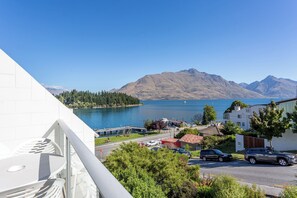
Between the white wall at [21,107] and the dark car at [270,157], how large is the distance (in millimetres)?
14961

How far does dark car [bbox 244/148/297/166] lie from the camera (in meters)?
12.8

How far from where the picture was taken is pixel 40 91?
8.77ft

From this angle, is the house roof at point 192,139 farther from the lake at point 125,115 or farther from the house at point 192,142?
the lake at point 125,115

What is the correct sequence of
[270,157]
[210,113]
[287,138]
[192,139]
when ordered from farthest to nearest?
[210,113] < [192,139] < [287,138] < [270,157]

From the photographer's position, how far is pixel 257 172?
12289mm

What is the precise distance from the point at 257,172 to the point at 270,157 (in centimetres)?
199

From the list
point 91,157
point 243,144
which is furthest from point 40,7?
point 243,144

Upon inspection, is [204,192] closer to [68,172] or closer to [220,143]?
[68,172]

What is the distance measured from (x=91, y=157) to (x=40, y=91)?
222cm

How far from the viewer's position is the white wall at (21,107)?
2.42 m

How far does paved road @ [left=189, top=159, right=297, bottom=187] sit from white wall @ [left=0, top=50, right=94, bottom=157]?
11.6 m

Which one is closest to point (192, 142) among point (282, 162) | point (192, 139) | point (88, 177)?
point (192, 139)

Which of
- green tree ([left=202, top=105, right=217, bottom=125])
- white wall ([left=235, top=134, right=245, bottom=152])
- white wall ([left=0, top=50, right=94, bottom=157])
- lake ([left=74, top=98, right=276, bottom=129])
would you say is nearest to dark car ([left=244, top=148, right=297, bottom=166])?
white wall ([left=235, top=134, right=245, bottom=152])

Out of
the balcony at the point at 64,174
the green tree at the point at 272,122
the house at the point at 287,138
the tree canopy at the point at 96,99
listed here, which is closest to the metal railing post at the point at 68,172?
the balcony at the point at 64,174
